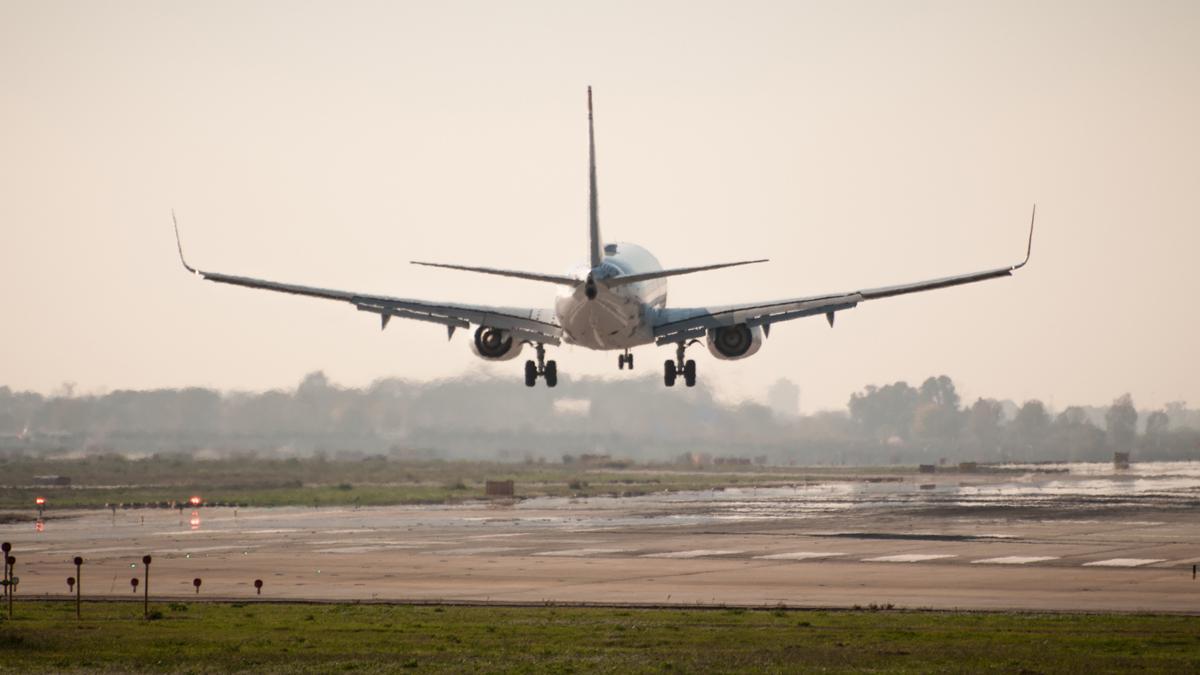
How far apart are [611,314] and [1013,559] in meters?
18.0

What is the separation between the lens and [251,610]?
46.2 metres

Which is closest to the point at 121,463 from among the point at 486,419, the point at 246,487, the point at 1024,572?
the point at 246,487

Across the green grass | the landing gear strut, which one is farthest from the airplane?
the green grass

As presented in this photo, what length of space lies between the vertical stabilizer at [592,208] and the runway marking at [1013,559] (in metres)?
18.5

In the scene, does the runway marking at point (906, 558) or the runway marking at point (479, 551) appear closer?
the runway marking at point (906, 558)

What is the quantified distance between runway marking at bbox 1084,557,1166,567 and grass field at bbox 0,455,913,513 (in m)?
59.2

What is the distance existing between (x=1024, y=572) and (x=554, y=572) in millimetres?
16237

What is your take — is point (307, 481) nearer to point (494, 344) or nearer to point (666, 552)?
point (494, 344)

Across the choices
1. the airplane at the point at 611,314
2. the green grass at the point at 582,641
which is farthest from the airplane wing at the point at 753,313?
the green grass at the point at 582,641

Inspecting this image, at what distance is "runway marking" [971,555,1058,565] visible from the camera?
2345 inches

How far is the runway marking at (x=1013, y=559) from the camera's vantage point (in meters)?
59.6

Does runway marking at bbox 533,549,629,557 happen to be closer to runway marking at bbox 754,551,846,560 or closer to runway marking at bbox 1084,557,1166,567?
runway marking at bbox 754,551,846,560

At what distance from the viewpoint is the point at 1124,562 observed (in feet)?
194

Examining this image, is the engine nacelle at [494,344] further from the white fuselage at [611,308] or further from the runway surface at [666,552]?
the runway surface at [666,552]
